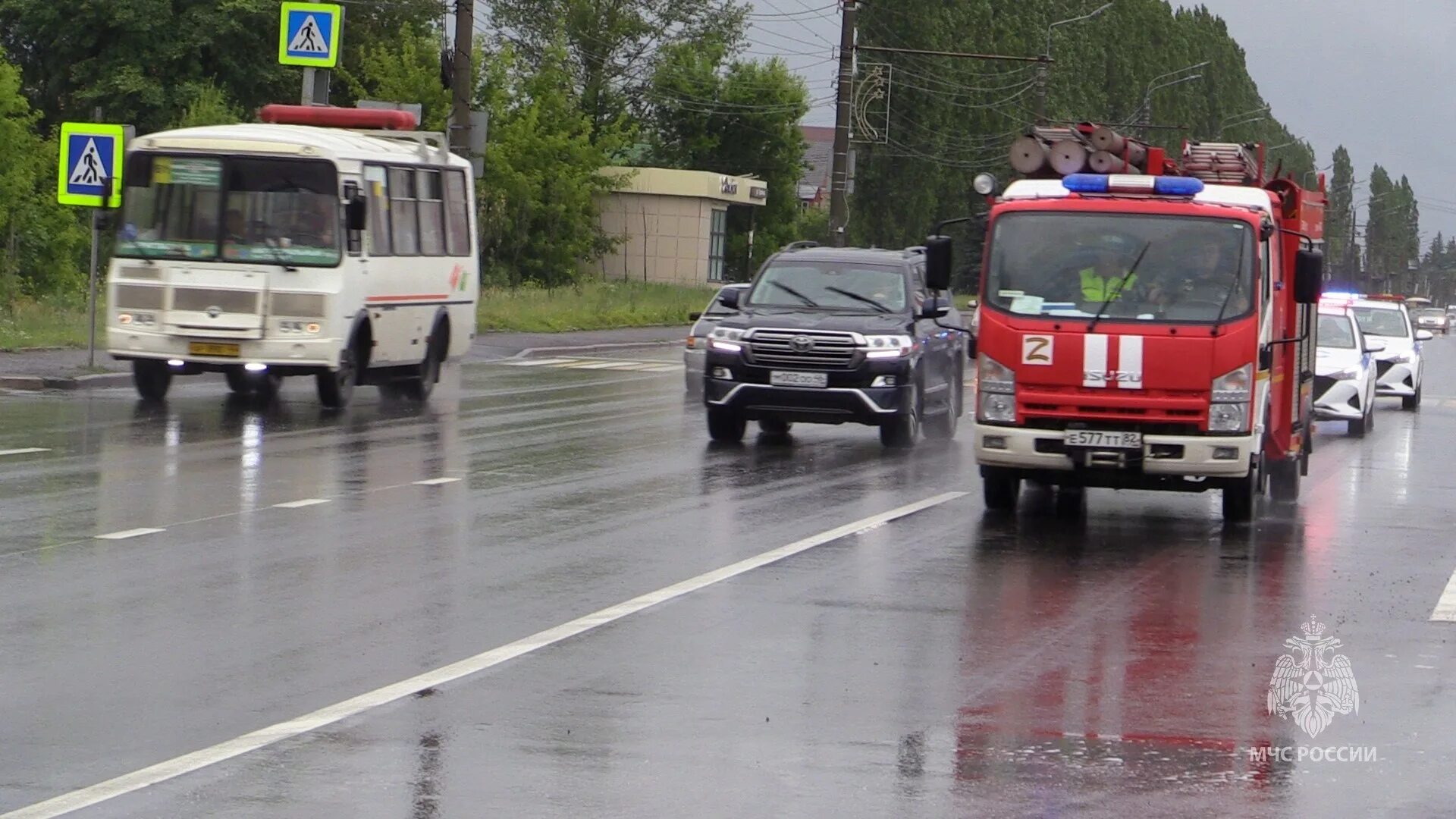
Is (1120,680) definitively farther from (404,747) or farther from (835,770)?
(404,747)

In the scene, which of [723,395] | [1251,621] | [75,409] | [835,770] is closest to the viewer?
[835,770]

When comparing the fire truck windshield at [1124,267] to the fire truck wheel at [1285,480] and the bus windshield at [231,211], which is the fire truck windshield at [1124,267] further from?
the bus windshield at [231,211]

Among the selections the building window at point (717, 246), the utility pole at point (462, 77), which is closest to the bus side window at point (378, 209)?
the utility pole at point (462, 77)

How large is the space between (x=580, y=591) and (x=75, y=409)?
11.9m

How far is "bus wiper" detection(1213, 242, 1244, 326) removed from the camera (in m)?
14.1

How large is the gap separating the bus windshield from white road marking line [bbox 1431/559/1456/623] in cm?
1303

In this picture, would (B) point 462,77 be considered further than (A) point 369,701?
Yes

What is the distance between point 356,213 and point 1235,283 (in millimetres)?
10798

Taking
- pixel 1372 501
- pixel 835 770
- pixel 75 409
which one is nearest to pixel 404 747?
pixel 835 770

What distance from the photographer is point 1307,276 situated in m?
14.9

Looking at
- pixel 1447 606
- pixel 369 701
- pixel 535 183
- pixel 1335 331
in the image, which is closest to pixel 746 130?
pixel 535 183

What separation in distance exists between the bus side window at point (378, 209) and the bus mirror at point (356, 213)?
0.58 metres

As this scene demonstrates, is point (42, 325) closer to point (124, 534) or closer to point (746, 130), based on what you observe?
point (124, 534)

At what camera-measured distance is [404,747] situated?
7.34 m
